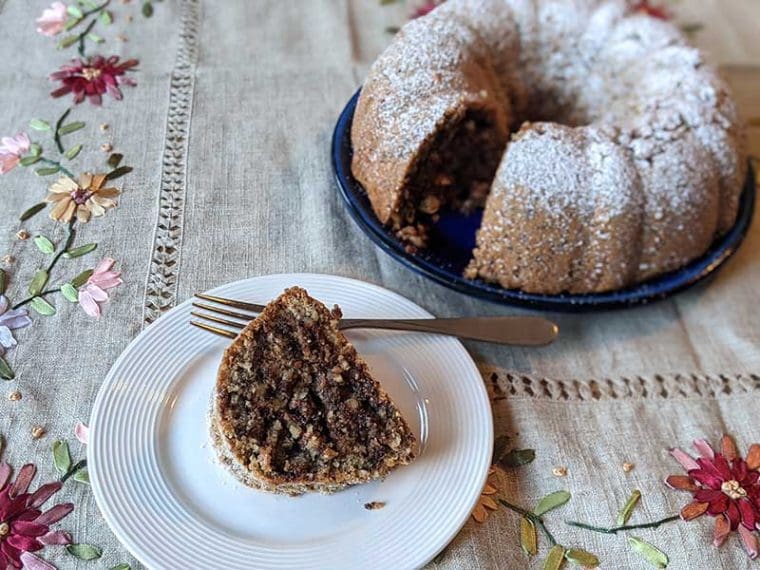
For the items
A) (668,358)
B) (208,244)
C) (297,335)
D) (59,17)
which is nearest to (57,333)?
(208,244)

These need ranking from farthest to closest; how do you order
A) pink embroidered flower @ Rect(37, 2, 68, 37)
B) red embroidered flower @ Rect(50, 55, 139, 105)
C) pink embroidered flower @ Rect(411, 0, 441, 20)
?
pink embroidered flower @ Rect(411, 0, 441, 20) → pink embroidered flower @ Rect(37, 2, 68, 37) → red embroidered flower @ Rect(50, 55, 139, 105)

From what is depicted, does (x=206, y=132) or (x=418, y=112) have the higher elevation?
(x=418, y=112)

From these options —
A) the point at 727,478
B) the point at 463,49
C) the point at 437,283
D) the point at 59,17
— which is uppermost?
the point at 463,49

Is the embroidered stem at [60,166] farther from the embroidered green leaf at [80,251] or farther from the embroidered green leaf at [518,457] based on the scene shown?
the embroidered green leaf at [518,457]

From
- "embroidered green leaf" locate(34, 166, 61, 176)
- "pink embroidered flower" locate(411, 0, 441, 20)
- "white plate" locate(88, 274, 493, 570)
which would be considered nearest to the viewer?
"white plate" locate(88, 274, 493, 570)

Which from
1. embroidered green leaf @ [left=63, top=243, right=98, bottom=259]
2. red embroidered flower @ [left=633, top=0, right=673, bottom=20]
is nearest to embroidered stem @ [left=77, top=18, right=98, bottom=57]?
embroidered green leaf @ [left=63, top=243, right=98, bottom=259]

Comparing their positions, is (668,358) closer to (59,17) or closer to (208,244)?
(208,244)

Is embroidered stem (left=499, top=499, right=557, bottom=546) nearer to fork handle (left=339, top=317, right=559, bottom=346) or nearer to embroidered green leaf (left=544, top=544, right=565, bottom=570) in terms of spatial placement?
embroidered green leaf (left=544, top=544, right=565, bottom=570)
